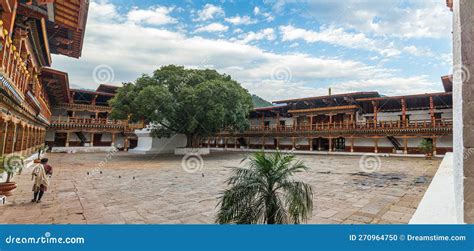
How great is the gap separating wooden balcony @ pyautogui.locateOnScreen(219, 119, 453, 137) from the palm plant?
80.4 ft

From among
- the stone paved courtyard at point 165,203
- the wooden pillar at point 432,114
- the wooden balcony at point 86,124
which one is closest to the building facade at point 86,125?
the wooden balcony at point 86,124

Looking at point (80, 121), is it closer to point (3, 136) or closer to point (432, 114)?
point (3, 136)

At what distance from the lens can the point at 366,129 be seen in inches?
1006

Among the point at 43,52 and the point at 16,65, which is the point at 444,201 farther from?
the point at 43,52

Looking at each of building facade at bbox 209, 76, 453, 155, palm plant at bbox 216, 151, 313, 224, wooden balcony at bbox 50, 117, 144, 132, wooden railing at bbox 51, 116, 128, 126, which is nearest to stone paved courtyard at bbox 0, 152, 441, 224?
palm plant at bbox 216, 151, 313, 224

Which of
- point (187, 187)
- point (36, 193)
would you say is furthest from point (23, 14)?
point (187, 187)

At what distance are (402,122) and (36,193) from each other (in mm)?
27558

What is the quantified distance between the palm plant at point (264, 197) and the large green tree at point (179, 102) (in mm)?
15941

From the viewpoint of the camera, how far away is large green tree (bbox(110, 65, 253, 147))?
1889 centimetres

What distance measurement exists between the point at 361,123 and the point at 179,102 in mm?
19107

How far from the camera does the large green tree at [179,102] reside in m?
18.9

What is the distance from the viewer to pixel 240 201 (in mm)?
3520

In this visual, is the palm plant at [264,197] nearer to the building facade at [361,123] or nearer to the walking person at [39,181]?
the walking person at [39,181]

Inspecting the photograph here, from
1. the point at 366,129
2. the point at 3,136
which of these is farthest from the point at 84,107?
the point at 366,129
